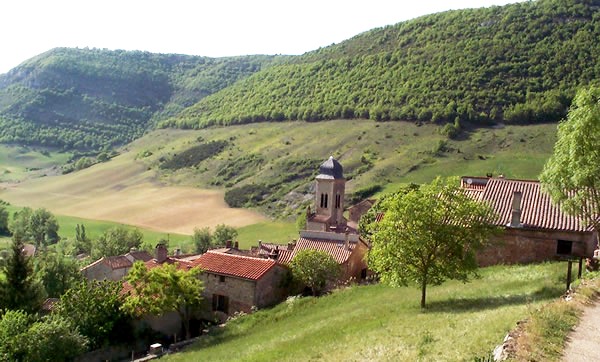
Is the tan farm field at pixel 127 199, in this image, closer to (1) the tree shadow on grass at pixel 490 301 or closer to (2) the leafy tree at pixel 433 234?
(2) the leafy tree at pixel 433 234

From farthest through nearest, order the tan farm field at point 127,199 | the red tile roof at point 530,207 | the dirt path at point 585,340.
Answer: the tan farm field at point 127,199
the red tile roof at point 530,207
the dirt path at point 585,340

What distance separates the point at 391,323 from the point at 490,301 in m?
4.34

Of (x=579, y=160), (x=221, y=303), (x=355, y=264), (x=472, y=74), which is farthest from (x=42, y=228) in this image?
(x=472, y=74)

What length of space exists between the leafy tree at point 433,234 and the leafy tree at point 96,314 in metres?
17.3

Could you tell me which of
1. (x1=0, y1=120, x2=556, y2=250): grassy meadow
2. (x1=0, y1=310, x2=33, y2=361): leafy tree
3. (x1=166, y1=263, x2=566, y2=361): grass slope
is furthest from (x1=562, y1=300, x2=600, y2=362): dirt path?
(x1=0, y1=120, x2=556, y2=250): grassy meadow

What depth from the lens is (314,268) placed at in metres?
38.0

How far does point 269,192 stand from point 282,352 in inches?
3953

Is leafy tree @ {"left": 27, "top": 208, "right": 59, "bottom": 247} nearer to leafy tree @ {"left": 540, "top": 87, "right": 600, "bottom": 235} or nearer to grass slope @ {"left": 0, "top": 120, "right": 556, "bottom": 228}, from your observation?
grass slope @ {"left": 0, "top": 120, "right": 556, "bottom": 228}

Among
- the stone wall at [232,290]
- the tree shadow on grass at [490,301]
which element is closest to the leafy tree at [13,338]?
the stone wall at [232,290]

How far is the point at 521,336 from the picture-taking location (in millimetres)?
14242

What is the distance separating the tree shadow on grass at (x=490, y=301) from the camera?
22359mm

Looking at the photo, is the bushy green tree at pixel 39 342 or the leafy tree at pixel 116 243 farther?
the leafy tree at pixel 116 243

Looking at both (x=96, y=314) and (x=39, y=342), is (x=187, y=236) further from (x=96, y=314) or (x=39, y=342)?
(x=39, y=342)

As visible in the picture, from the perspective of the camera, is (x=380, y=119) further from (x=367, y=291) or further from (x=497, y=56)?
(x=367, y=291)
